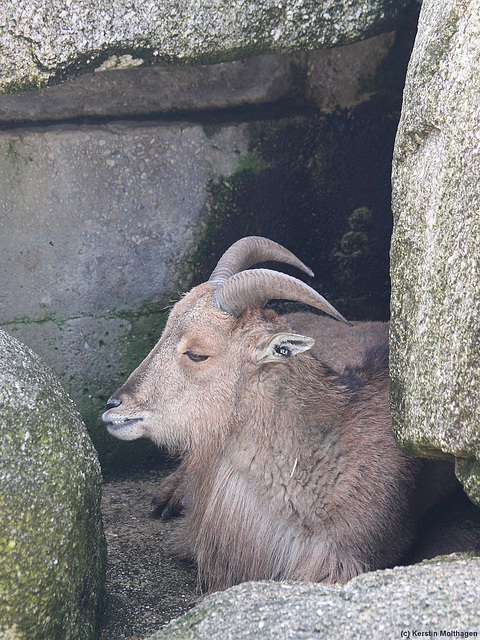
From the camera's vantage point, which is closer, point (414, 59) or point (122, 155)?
point (414, 59)

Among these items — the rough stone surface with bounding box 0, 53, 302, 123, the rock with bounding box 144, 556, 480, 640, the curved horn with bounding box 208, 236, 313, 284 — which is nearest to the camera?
the rock with bounding box 144, 556, 480, 640

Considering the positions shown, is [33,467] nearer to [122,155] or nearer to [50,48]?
[50,48]

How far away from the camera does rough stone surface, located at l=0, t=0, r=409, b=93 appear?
3.85 meters

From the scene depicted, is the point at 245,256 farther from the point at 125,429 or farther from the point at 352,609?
the point at 352,609

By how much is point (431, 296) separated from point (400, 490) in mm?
1207

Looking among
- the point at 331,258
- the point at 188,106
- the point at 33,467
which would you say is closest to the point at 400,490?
the point at 33,467

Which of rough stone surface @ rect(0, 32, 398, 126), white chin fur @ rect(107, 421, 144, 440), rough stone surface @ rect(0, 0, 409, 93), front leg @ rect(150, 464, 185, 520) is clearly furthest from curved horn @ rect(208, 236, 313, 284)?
front leg @ rect(150, 464, 185, 520)

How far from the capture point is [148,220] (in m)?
4.90

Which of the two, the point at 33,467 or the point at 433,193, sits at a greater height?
the point at 433,193

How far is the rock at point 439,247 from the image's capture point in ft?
8.75

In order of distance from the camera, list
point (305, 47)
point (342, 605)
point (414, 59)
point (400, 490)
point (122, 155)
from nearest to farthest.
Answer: point (342, 605)
point (414, 59)
point (400, 490)
point (305, 47)
point (122, 155)

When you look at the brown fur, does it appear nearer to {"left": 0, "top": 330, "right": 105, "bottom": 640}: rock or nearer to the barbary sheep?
the barbary sheep

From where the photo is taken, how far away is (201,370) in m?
3.74

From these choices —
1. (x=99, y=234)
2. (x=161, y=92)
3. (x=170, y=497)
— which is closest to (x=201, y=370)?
(x=170, y=497)
